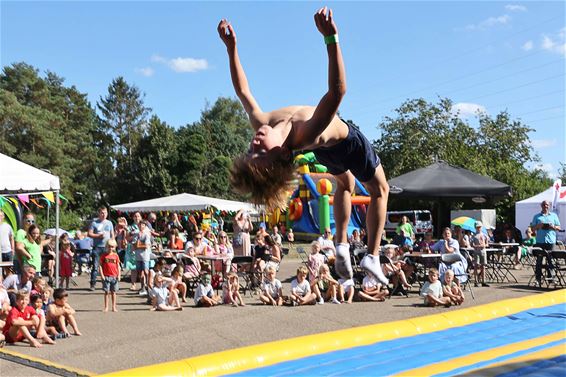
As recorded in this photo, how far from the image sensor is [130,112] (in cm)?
4634

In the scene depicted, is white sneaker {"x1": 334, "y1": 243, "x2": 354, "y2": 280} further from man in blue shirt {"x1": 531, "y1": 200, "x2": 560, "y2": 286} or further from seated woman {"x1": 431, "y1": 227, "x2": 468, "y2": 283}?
man in blue shirt {"x1": 531, "y1": 200, "x2": 560, "y2": 286}

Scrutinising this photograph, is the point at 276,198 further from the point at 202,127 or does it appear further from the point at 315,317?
the point at 202,127

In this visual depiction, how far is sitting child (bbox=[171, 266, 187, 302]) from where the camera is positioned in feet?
29.0

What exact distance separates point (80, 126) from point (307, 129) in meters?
42.0

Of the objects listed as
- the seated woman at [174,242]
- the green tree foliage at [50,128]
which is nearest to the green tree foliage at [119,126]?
the green tree foliage at [50,128]

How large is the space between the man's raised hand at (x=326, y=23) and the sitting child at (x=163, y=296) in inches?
245

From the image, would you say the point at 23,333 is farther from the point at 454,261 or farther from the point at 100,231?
the point at 454,261

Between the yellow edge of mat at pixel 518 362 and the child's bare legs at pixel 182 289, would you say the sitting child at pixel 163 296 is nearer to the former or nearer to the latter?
the child's bare legs at pixel 182 289

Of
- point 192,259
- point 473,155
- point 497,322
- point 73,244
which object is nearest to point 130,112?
point 473,155

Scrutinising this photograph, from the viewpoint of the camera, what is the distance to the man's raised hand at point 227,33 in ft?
11.6

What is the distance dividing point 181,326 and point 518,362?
4.07 metres

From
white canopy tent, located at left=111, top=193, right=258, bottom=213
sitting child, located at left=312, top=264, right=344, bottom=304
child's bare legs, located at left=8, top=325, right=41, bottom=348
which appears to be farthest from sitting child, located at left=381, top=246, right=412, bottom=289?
white canopy tent, located at left=111, top=193, right=258, bottom=213

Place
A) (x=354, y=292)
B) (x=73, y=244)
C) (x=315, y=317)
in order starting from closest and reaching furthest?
(x=315, y=317)
(x=354, y=292)
(x=73, y=244)

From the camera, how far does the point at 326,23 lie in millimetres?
2846
